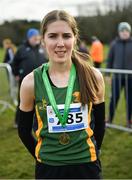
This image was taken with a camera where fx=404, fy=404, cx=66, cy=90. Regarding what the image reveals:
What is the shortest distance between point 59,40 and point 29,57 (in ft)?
15.4

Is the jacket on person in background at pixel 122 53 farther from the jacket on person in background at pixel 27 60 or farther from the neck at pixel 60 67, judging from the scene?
the neck at pixel 60 67

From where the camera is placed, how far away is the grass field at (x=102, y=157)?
Answer: 17.1ft

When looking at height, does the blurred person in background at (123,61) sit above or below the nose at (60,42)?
below

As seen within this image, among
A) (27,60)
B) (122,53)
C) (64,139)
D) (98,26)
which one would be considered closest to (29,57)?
(27,60)

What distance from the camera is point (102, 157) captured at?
5840 millimetres

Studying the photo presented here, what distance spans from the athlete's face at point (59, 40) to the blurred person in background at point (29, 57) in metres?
4.57

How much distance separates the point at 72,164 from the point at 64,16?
0.88 meters

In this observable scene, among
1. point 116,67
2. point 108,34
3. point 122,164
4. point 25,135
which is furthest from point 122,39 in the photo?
point 108,34

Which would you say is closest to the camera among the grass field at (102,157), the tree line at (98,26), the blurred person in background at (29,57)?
the grass field at (102,157)

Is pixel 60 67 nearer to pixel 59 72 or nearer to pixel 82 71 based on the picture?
pixel 59 72

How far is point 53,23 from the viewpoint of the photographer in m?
2.39

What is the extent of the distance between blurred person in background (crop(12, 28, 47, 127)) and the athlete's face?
457 centimetres

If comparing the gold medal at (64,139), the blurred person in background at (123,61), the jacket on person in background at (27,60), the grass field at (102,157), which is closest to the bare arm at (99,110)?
the gold medal at (64,139)

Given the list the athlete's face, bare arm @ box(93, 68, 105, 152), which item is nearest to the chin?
the athlete's face
